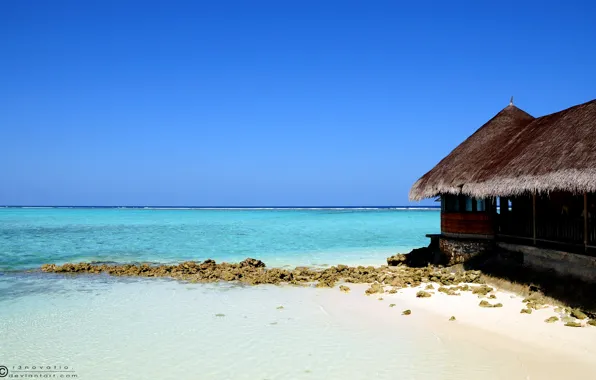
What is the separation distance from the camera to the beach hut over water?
33.0 ft

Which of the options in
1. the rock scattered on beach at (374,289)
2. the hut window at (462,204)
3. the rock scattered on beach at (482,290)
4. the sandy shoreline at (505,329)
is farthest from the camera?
the hut window at (462,204)

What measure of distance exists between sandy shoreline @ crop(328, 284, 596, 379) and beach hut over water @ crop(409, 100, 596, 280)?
200cm

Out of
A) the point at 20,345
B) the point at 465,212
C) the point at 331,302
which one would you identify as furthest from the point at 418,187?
the point at 20,345

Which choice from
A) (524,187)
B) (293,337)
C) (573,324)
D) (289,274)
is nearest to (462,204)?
(524,187)

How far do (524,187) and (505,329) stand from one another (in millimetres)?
3564

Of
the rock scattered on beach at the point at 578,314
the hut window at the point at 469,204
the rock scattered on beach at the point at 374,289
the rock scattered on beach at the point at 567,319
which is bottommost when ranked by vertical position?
the rock scattered on beach at the point at 374,289

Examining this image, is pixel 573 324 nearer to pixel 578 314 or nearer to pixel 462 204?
pixel 578 314

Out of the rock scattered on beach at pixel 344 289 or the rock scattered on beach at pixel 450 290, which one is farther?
the rock scattered on beach at pixel 344 289

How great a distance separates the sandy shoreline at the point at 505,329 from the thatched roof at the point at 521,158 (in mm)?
2491

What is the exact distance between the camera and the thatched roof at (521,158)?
31.9 ft

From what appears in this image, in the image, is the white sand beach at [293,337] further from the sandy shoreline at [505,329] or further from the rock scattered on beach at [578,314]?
the rock scattered on beach at [578,314]

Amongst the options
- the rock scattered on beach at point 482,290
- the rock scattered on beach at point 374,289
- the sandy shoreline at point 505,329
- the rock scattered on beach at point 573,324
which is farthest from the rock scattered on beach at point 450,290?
the rock scattered on beach at point 573,324

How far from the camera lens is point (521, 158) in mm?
11680

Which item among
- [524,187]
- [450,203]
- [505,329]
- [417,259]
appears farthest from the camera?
[417,259]
